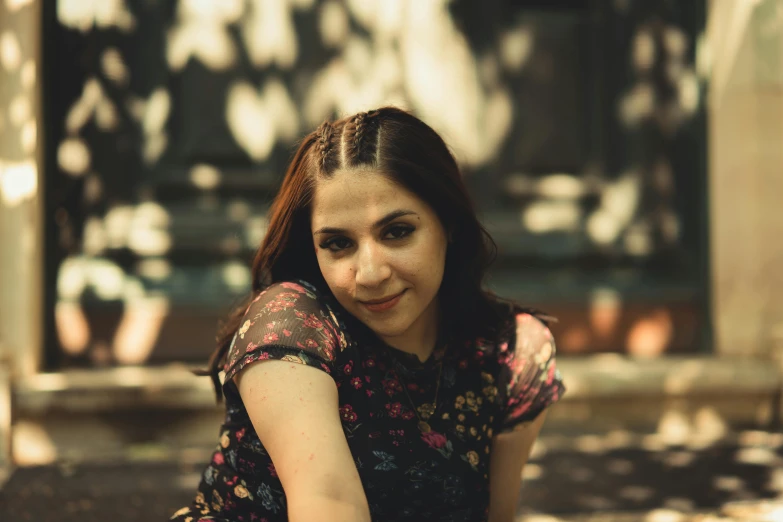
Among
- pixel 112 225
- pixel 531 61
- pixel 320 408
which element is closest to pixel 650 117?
pixel 531 61

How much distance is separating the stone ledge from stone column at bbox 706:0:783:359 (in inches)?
10.4

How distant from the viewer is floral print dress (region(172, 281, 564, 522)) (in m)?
1.91

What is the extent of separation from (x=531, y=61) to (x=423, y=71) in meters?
0.80

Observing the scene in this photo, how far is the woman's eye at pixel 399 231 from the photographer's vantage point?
6.69 feet

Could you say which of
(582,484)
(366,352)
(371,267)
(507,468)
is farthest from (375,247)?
(582,484)

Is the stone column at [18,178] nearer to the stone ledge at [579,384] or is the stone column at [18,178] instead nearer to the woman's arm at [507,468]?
the stone ledge at [579,384]

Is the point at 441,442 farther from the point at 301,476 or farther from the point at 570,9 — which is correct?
the point at 570,9

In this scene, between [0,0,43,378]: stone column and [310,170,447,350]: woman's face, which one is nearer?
[310,170,447,350]: woman's face

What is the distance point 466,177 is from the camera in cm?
540

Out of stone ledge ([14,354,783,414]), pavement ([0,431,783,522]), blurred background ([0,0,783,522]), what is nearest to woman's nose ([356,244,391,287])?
pavement ([0,431,783,522])

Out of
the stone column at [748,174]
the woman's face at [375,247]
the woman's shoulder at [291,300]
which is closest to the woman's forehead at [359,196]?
the woman's face at [375,247]

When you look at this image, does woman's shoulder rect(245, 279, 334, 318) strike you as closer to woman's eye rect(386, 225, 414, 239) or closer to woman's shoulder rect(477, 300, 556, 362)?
woman's eye rect(386, 225, 414, 239)

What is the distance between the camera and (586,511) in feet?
12.3

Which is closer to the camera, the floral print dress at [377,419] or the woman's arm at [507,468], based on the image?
the floral print dress at [377,419]
